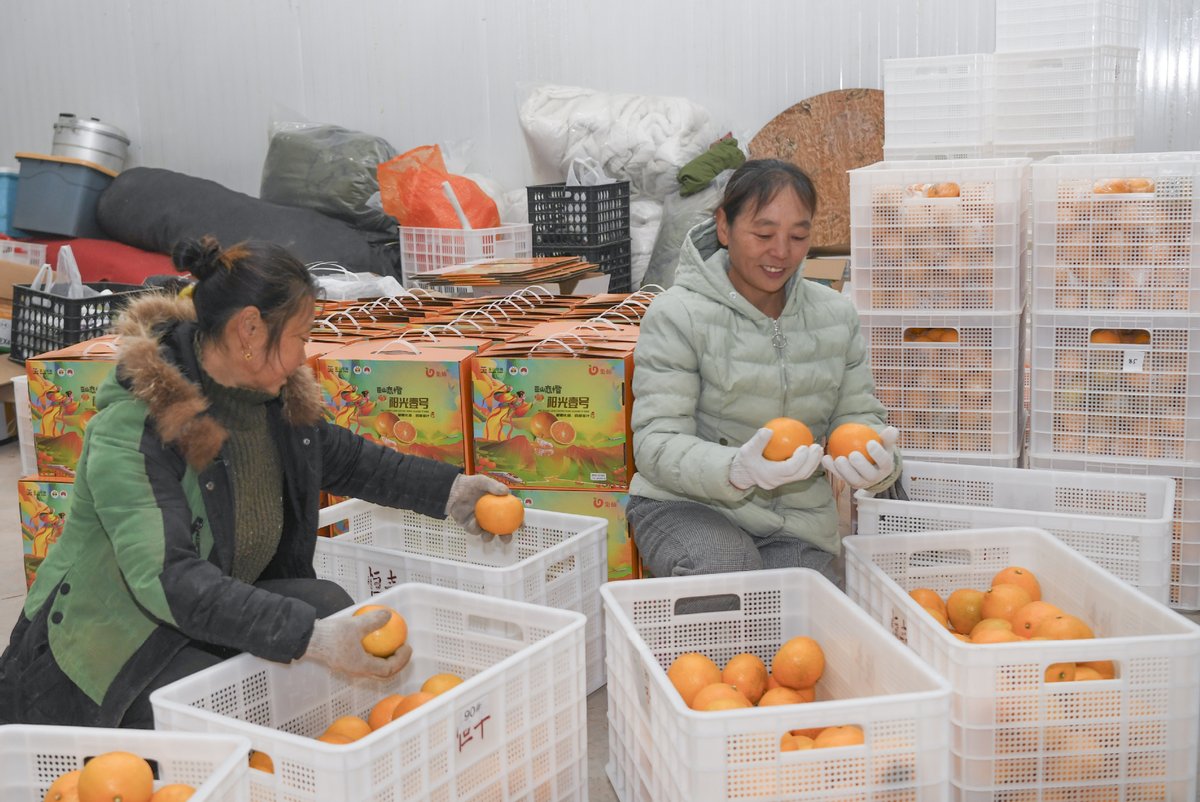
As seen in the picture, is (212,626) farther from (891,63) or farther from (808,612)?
(891,63)

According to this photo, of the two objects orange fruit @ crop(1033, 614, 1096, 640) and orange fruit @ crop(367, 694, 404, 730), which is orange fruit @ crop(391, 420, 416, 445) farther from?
orange fruit @ crop(1033, 614, 1096, 640)

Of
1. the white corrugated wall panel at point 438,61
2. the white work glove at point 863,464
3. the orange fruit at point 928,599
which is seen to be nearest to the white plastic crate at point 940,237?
the white work glove at point 863,464

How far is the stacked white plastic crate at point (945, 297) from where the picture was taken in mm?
3258

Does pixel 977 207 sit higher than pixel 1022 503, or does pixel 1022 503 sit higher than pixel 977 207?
pixel 977 207

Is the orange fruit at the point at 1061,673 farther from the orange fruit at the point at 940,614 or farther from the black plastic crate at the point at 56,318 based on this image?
the black plastic crate at the point at 56,318

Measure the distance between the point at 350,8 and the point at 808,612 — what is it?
20.9ft

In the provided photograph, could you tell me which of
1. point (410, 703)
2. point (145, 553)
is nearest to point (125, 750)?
point (145, 553)

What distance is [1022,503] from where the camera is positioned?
3.07 meters

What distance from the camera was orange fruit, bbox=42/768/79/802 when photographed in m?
1.75

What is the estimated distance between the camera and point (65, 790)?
176 centimetres

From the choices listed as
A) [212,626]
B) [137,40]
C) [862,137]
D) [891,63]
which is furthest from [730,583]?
[137,40]

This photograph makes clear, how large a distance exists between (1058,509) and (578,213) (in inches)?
138

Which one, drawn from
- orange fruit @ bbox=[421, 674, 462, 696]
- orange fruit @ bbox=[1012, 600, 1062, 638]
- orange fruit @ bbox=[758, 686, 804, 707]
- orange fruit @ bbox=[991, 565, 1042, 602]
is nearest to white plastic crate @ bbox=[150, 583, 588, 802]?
orange fruit @ bbox=[421, 674, 462, 696]

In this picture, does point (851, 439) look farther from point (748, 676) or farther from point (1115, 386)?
point (1115, 386)
